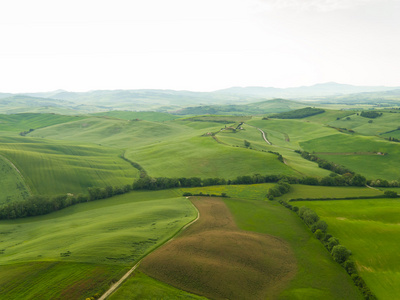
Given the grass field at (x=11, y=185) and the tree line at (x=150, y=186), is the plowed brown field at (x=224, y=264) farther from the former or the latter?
the grass field at (x=11, y=185)

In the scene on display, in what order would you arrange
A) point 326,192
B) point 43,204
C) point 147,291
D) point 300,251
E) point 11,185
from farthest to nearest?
point 11,185 < point 326,192 < point 43,204 < point 300,251 < point 147,291

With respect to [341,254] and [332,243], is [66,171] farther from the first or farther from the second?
[341,254]

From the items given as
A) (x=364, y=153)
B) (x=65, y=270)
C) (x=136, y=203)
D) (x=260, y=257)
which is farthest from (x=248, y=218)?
(x=364, y=153)

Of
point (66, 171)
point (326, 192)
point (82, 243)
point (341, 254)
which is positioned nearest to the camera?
point (341, 254)

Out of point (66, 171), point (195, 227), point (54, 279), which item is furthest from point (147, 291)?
point (66, 171)

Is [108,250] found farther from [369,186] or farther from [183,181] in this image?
[369,186]

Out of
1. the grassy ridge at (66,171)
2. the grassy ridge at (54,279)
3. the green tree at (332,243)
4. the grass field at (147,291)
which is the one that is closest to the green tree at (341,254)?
the green tree at (332,243)
